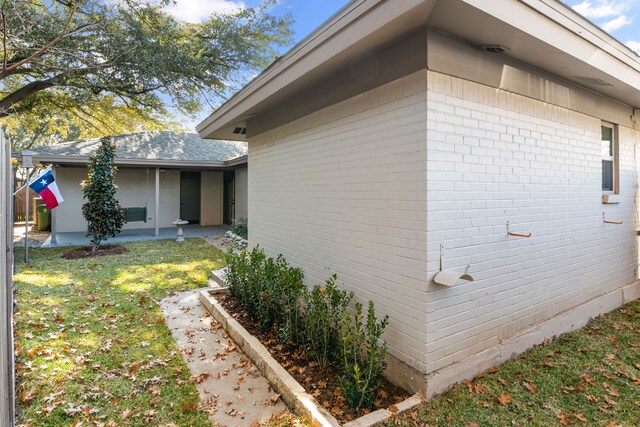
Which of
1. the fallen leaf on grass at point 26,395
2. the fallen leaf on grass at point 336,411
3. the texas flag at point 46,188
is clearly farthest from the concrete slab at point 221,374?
the texas flag at point 46,188

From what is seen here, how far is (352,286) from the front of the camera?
3.71 meters

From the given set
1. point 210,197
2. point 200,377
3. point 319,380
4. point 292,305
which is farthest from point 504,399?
point 210,197

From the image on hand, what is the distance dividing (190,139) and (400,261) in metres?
15.3

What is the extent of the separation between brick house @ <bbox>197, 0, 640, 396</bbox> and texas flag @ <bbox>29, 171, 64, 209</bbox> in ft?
22.5

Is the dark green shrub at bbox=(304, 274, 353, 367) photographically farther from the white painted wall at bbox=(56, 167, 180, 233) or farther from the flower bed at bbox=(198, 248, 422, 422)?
the white painted wall at bbox=(56, 167, 180, 233)

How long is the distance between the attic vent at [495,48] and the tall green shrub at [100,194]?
1025 cm

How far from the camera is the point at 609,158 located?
16.7 feet

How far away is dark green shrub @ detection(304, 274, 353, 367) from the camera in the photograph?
3.50 metres

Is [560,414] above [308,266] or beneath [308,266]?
beneath

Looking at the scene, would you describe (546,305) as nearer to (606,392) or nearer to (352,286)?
(606,392)

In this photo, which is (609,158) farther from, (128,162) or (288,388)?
(128,162)

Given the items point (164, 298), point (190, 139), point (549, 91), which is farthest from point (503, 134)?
point (190, 139)

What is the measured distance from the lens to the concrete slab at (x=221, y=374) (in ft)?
9.61

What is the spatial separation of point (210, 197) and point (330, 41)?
1414cm
